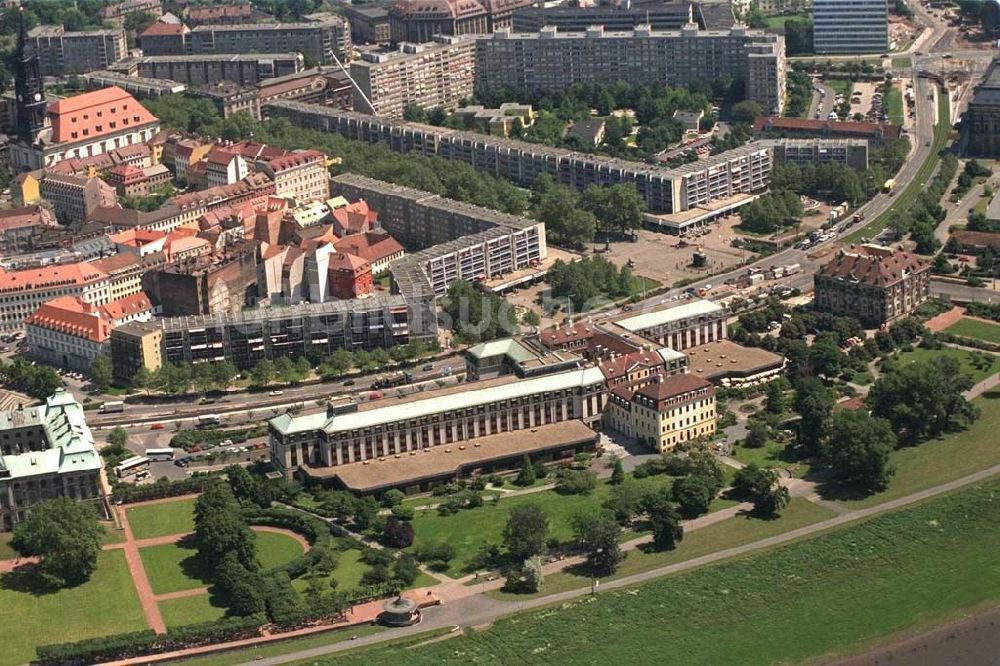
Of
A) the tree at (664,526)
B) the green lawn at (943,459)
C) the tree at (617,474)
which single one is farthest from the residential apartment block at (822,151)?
the tree at (664,526)

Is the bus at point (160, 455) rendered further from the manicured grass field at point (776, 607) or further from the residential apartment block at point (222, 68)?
the residential apartment block at point (222, 68)

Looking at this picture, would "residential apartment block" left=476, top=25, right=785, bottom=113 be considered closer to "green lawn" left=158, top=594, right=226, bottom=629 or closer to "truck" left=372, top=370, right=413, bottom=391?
"truck" left=372, top=370, right=413, bottom=391

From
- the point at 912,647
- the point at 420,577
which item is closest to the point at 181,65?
the point at 420,577

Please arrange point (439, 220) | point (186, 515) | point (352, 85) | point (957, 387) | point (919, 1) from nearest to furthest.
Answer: point (186, 515) < point (957, 387) < point (439, 220) < point (352, 85) < point (919, 1)

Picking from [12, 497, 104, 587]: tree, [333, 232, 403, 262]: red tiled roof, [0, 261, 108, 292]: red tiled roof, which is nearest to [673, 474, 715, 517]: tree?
[12, 497, 104, 587]: tree

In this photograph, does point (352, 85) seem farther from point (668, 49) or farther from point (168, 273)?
point (168, 273)

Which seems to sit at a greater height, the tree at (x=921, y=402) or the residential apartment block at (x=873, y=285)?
the residential apartment block at (x=873, y=285)
